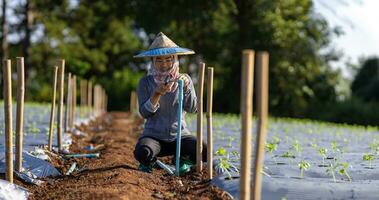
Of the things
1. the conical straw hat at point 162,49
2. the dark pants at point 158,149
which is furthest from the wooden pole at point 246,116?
the dark pants at point 158,149

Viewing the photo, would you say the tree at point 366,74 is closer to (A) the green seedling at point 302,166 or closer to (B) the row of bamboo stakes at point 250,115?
(A) the green seedling at point 302,166

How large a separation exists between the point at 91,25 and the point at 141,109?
27308 mm

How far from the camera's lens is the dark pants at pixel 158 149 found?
18.6 feet

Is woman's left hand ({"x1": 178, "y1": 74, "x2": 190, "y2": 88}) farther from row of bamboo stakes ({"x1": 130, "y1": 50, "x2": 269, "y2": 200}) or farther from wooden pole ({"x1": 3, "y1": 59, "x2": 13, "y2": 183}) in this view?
row of bamboo stakes ({"x1": 130, "y1": 50, "x2": 269, "y2": 200})

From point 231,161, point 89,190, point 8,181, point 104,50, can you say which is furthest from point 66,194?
point 104,50

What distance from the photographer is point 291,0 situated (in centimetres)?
2547

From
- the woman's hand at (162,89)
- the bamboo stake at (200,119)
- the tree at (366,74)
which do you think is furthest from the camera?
the tree at (366,74)

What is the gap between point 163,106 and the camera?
5.89 metres

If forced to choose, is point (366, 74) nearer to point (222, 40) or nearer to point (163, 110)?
point (222, 40)

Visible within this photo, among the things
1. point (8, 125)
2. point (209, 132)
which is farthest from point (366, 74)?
point (8, 125)

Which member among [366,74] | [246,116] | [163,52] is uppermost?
[163,52]

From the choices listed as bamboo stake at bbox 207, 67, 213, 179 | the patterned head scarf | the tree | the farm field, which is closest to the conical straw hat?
the patterned head scarf

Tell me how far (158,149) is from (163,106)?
15.9 inches

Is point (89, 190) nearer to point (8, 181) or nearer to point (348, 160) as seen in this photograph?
point (8, 181)
